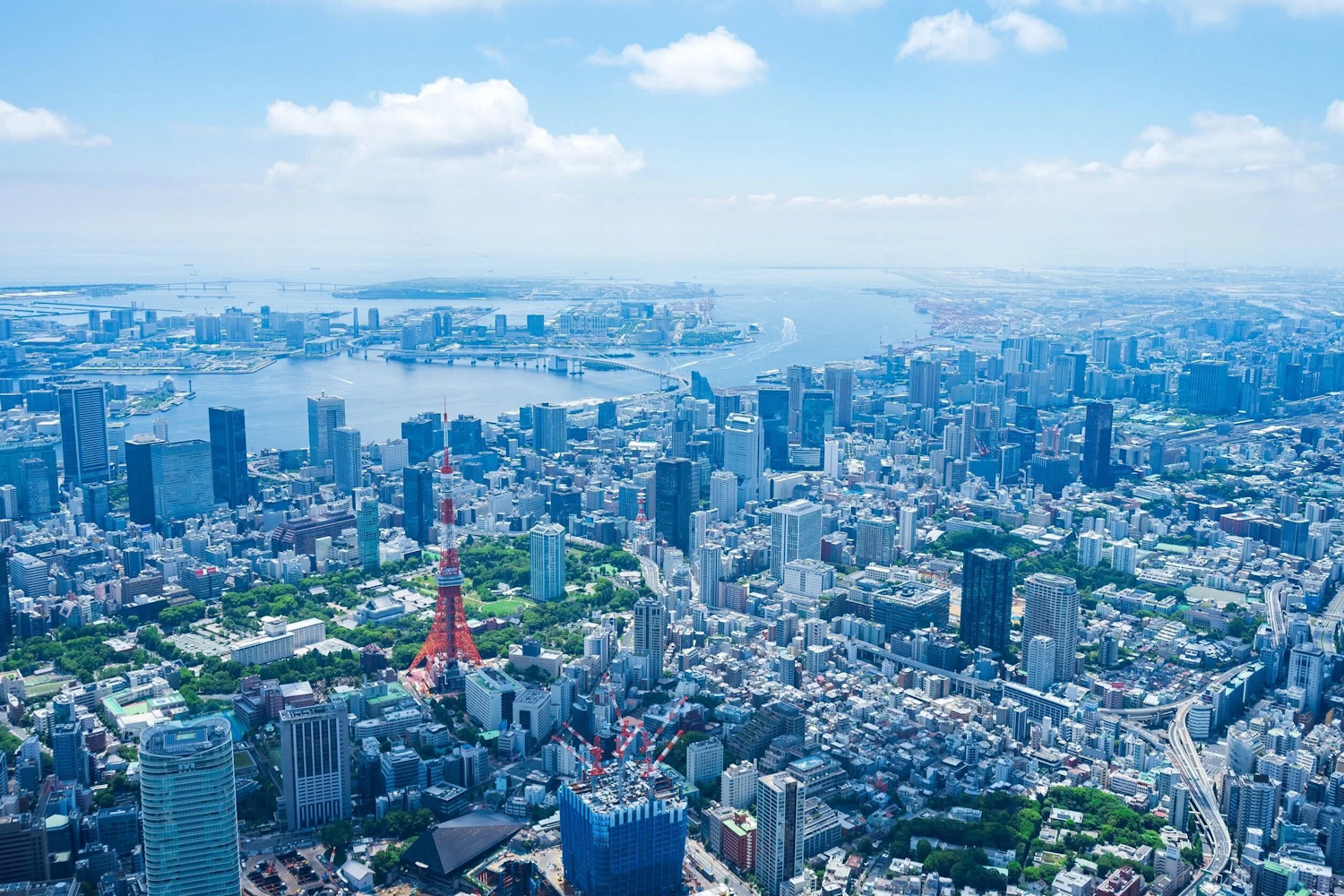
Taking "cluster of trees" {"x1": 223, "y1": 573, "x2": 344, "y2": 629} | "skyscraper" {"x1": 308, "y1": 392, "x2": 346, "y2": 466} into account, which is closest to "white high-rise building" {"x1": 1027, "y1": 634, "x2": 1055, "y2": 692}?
"cluster of trees" {"x1": 223, "y1": 573, "x2": 344, "y2": 629}

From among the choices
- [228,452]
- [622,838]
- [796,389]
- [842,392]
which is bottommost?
[622,838]

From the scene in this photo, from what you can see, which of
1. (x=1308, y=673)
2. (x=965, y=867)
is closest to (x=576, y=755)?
(x=965, y=867)

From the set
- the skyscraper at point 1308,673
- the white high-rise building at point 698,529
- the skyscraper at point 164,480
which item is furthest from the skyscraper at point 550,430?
the skyscraper at point 1308,673

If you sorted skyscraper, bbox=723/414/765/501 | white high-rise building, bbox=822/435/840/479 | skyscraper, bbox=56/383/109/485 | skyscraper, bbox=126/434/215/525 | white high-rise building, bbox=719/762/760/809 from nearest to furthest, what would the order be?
1. white high-rise building, bbox=719/762/760/809
2. skyscraper, bbox=126/434/215/525
3. skyscraper, bbox=723/414/765/501
4. skyscraper, bbox=56/383/109/485
5. white high-rise building, bbox=822/435/840/479

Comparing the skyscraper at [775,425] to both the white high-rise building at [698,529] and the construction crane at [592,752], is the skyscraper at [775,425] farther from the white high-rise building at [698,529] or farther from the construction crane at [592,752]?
the construction crane at [592,752]

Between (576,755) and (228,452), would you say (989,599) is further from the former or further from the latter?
(228,452)

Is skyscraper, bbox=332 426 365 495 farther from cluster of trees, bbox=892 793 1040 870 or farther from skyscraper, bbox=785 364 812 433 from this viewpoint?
cluster of trees, bbox=892 793 1040 870
